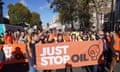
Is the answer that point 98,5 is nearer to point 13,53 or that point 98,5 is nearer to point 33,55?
point 13,53

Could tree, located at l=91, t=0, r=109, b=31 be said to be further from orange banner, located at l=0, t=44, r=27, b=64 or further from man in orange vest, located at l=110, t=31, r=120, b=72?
man in orange vest, located at l=110, t=31, r=120, b=72

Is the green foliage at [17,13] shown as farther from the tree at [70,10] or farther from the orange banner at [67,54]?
the orange banner at [67,54]

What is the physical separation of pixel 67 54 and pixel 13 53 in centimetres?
510

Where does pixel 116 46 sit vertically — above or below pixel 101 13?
below

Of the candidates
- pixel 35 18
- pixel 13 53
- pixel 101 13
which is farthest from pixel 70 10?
pixel 35 18

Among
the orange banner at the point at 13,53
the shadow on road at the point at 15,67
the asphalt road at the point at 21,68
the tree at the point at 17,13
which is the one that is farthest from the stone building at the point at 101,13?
the tree at the point at 17,13

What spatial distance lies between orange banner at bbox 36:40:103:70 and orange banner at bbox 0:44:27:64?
4585mm

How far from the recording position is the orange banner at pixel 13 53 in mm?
15531

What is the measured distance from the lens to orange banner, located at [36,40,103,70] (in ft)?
36.1

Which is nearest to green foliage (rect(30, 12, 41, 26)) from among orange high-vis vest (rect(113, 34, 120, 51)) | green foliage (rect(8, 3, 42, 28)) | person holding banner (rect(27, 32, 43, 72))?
green foliage (rect(8, 3, 42, 28))

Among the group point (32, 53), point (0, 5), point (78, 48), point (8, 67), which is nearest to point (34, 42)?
point (32, 53)

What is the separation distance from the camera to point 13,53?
15992mm

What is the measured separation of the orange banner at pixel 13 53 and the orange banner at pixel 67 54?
4585 mm

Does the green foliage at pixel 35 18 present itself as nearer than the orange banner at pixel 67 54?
No
